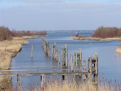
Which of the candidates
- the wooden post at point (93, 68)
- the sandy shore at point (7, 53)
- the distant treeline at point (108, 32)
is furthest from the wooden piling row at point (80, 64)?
the distant treeline at point (108, 32)

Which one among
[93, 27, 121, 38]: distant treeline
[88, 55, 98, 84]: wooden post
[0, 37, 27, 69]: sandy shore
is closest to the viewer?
[88, 55, 98, 84]: wooden post

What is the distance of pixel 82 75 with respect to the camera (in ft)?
92.5

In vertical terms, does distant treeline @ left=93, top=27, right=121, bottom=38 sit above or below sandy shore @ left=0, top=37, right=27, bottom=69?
below

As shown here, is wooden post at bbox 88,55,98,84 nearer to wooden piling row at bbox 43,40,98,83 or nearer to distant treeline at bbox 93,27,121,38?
wooden piling row at bbox 43,40,98,83

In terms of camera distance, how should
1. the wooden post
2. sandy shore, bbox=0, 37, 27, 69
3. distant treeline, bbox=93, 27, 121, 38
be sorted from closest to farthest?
the wooden post < sandy shore, bbox=0, 37, 27, 69 < distant treeline, bbox=93, 27, 121, 38

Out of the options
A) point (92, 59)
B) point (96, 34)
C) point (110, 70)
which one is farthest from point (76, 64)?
point (96, 34)

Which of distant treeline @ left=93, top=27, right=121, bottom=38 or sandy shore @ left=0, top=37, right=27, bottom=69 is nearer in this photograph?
sandy shore @ left=0, top=37, right=27, bottom=69

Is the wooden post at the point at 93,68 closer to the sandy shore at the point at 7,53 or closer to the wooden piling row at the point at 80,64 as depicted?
the wooden piling row at the point at 80,64

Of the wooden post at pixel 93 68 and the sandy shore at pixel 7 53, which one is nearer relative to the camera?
the wooden post at pixel 93 68

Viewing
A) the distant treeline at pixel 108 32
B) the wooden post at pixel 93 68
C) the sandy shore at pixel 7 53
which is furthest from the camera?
the distant treeline at pixel 108 32

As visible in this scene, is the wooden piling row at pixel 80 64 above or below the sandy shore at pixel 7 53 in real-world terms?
above

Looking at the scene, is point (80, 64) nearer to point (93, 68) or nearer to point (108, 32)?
point (93, 68)

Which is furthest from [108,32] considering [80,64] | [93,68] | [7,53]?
[93,68]

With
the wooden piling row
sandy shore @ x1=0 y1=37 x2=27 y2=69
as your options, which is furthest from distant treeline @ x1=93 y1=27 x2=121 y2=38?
the wooden piling row
